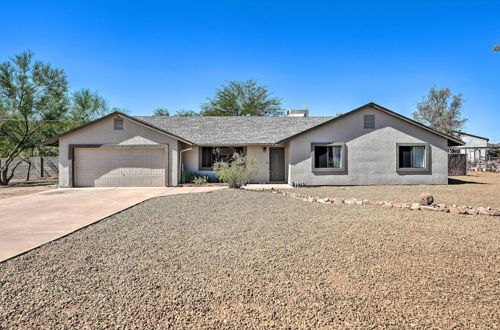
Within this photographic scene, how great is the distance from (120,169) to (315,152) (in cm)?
1129

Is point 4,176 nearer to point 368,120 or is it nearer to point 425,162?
point 368,120

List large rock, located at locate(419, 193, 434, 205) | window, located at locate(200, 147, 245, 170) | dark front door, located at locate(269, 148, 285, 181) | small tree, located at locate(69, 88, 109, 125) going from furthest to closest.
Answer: small tree, located at locate(69, 88, 109, 125), dark front door, located at locate(269, 148, 285, 181), window, located at locate(200, 147, 245, 170), large rock, located at locate(419, 193, 434, 205)

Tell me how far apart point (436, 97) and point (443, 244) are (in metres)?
46.2

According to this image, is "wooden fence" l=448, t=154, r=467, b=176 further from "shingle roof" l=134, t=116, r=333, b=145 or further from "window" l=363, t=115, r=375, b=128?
"window" l=363, t=115, r=375, b=128

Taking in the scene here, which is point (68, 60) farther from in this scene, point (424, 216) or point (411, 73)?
point (411, 73)

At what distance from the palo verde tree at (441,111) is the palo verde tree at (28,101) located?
46339 millimetres

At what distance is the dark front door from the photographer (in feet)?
57.9

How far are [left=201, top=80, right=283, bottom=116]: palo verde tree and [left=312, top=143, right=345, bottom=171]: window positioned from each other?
23053 mm

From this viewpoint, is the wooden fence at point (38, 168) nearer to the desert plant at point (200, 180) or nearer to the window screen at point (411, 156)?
the desert plant at point (200, 180)

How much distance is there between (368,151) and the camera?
15383mm

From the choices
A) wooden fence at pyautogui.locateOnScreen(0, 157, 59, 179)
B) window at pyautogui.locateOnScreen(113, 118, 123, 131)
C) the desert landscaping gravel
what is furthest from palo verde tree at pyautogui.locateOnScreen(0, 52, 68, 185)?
the desert landscaping gravel

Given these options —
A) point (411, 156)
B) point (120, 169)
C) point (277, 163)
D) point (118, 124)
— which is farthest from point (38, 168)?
point (411, 156)

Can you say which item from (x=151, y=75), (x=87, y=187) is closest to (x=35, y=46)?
(x=151, y=75)

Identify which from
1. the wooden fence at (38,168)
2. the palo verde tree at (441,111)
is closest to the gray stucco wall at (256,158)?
the wooden fence at (38,168)
